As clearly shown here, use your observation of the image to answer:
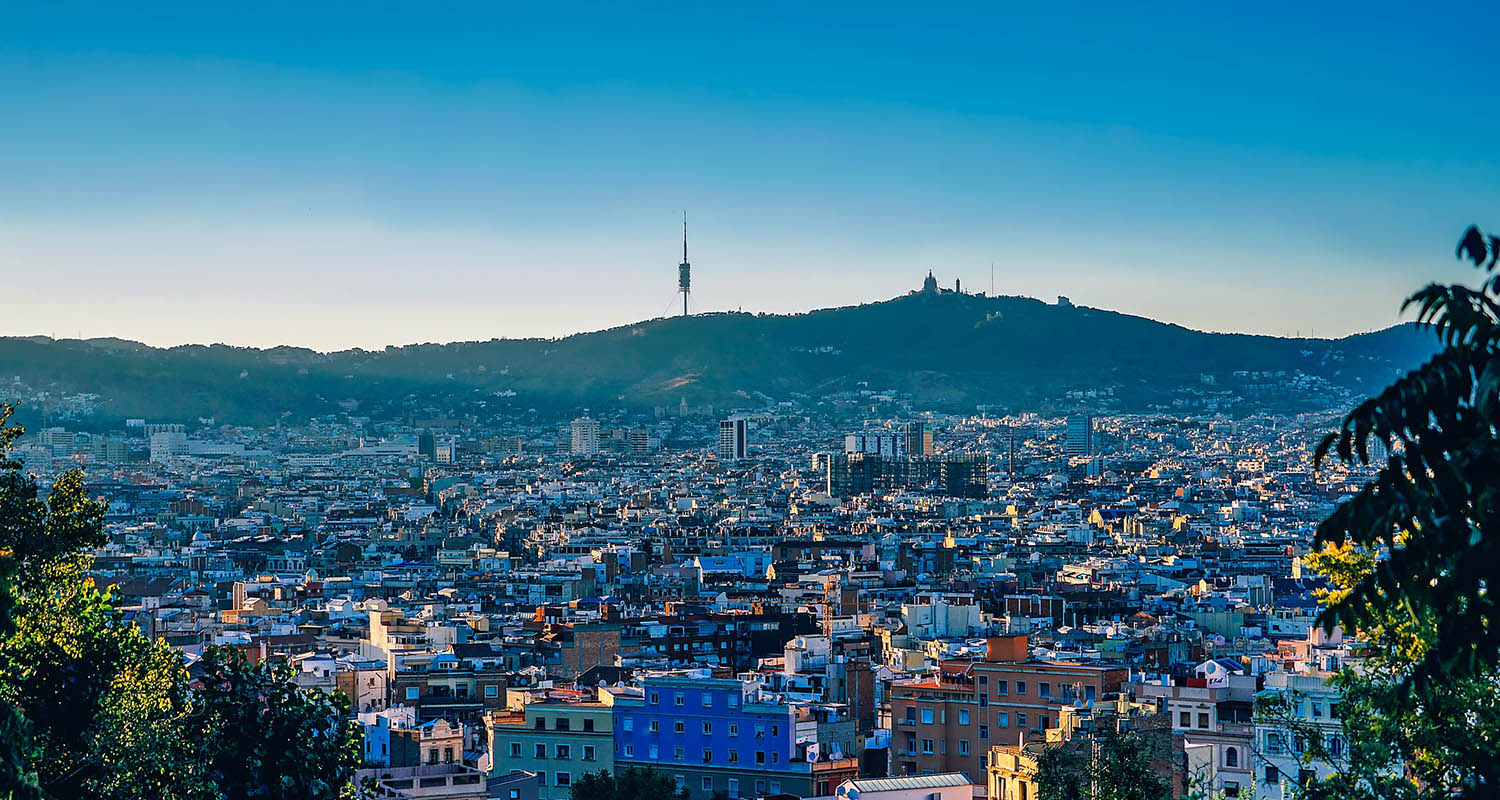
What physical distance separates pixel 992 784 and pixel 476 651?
25.9 meters

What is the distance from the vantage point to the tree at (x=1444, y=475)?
6.03 metres

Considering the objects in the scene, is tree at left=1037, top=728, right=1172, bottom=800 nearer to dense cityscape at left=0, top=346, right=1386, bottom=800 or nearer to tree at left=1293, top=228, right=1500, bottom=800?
dense cityscape at left=0, top=346, right=1386, bottom=800

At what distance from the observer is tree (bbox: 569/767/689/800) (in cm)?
3147

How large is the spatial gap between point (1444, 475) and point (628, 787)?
26.4 m

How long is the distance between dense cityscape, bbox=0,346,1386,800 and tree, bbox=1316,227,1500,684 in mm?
3874

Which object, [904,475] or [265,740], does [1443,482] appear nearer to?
[265,740]

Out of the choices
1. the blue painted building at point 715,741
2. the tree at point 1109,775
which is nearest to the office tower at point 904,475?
the blue painted building at point 715,741

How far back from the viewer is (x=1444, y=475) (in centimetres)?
604

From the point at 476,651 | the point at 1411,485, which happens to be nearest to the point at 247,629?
the point at 476,651

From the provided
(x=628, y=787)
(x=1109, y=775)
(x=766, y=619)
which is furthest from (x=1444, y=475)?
(x=766, y=619)

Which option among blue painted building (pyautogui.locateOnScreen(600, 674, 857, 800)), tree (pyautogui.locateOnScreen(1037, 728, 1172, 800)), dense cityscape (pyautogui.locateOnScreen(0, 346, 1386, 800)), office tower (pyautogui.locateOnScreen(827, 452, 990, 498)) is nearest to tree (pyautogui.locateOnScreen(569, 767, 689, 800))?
dense cityscape (pyautogui.locateOnScreen(0, 346, 1386, 800))

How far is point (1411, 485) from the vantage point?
6.10 m

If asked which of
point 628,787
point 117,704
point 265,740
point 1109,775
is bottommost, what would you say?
point 628,787

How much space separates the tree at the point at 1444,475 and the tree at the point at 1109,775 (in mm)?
12048
